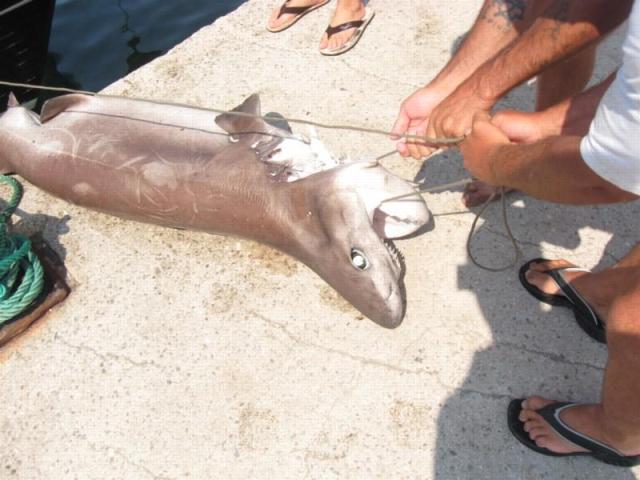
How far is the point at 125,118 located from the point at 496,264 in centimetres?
225

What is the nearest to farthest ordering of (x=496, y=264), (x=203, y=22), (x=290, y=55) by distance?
(x=496, y=264) < (x=290, y=55) < (x=203, y=22)

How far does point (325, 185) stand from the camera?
247cm

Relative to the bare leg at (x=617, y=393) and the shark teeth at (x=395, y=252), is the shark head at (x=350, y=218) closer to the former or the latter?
the shark teeth at (x=395, y=252)

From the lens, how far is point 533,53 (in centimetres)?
202

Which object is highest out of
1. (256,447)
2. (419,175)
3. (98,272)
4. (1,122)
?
(1,122)

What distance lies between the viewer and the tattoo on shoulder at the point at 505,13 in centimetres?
240

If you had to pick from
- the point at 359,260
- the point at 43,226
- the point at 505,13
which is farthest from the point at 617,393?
the point at 43,226

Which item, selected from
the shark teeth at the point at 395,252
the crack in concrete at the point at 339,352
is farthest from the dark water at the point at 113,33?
the shark teeth at the point at 395,252

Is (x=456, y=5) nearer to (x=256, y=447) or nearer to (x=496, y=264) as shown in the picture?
(x=496, y=264)

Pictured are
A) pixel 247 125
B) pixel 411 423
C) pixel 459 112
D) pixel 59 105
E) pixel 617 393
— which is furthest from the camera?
pixel 59 105

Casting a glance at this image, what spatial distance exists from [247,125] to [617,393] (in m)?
2.08

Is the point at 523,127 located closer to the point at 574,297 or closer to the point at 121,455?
the point at 574,297

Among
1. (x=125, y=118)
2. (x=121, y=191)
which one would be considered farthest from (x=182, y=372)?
(x=125, y=118)

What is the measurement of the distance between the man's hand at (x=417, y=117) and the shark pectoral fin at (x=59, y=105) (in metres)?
2.01
